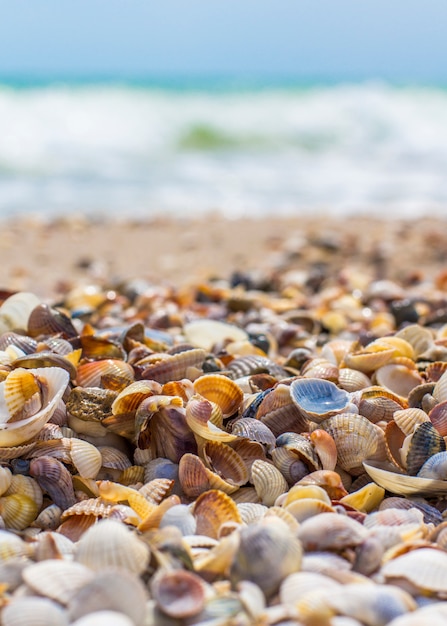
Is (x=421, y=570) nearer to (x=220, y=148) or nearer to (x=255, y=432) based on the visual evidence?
(x=255, y=432)

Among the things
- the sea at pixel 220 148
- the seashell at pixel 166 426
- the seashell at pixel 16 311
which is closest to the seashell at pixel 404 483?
the seashell at pixel 166 426

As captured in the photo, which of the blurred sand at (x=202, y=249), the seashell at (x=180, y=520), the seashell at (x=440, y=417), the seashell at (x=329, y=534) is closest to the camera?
the seashell at (x=329, y=534)

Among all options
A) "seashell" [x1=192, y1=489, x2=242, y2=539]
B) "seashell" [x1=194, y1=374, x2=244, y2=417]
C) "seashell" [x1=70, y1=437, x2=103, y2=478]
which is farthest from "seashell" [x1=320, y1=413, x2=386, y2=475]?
"seashell" [x1=70, y1=437, x2=103, y2=478]

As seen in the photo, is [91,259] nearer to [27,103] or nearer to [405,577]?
[405,577]

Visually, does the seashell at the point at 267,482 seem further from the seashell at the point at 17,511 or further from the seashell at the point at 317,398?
the seashell at the point at 17,511

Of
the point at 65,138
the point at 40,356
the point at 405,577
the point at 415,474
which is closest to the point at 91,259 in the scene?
the point at 40,356

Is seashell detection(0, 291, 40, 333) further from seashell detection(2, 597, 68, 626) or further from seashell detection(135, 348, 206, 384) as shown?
seashell detection(2, 597, 68, 626)
